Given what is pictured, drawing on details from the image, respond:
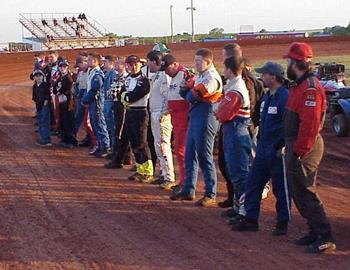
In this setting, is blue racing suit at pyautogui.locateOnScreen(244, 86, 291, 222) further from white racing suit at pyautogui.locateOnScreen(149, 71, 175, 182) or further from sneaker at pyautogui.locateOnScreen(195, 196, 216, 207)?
white racing suit at pyautogui.locateOnScreen(149, 71, 175, 182)

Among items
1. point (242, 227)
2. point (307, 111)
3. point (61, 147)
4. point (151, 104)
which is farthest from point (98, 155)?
point (307, 111)

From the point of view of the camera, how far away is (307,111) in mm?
7070

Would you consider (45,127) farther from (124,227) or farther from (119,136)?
(124,227)

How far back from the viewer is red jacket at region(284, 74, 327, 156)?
7.07 m

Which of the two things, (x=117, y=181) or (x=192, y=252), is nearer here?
(x=192, y=252)

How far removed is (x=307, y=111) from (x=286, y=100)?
66cm

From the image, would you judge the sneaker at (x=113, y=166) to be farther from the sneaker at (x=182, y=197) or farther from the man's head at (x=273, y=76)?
the man's head at (x=273, y=76)

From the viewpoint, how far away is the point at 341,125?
1550cm

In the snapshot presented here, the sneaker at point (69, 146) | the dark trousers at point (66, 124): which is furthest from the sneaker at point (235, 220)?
the dark trousers at point (66, 124)

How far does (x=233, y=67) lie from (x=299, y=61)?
126cm

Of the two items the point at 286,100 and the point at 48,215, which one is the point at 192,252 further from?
the point at 48,215

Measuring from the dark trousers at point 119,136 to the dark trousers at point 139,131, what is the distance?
905 mm

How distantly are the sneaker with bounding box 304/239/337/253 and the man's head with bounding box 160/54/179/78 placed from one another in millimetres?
3672

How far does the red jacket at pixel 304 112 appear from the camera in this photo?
7070 millimetres
